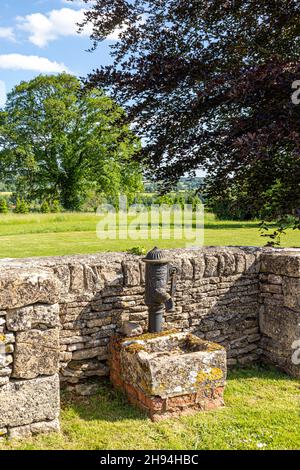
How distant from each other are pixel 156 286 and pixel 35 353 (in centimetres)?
141

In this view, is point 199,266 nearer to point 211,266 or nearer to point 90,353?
point 211,266

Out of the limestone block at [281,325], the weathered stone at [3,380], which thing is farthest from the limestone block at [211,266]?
the weathered stone at [3,380]

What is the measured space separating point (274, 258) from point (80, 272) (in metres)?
2.49

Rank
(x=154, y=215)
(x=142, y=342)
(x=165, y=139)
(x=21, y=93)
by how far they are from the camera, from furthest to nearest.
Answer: (x=21, y=93), (x=154, y=215), (x=165, y=139), (x=142, y=342)

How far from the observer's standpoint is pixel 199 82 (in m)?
4.76

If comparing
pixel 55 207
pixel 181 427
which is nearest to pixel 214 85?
pixel 181 427

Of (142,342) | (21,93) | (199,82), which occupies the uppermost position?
(21,93)

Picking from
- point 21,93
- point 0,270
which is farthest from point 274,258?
point 21,93

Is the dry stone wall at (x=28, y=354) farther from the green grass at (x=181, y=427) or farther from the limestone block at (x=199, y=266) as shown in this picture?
the limestone block at (x=199, y=266)

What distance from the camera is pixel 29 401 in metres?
3.61

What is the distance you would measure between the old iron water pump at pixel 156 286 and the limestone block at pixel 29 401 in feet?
4.10

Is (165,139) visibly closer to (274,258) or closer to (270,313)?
(274,258)

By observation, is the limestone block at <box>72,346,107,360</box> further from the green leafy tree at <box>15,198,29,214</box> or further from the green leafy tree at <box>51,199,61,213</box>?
the green leafy tree at <box>15,198,29,214</box>

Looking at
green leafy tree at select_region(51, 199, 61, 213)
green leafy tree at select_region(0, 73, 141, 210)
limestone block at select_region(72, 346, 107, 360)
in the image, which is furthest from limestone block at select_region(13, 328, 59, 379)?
green leafy tree at select_region(51, 199, 61, 213)
